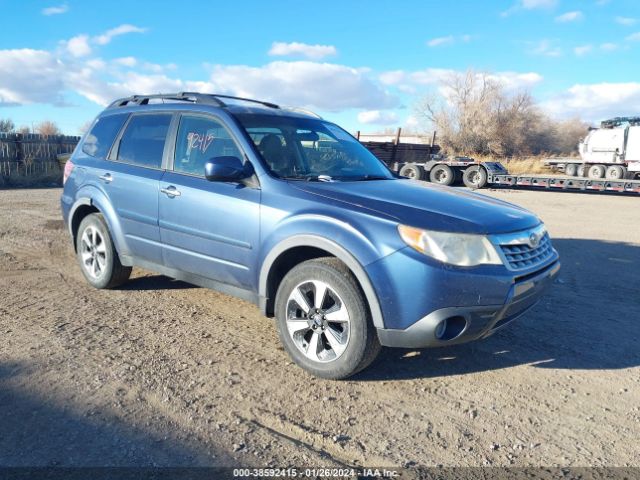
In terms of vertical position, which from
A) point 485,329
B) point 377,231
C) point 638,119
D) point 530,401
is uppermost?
point 638,119

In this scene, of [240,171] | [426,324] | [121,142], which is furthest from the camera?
[121,142]

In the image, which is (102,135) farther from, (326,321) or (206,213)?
(326,321)

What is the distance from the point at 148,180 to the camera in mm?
4594

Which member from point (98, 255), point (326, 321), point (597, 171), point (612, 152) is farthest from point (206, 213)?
point (612, 152)

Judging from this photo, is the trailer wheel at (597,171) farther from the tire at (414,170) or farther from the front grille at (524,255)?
the front grille at (524,255)

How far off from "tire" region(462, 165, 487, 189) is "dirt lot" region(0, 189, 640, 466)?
54.1 feet

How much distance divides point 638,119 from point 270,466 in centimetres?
2886

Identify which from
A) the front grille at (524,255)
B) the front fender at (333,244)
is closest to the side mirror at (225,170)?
the front fender at (333,244)

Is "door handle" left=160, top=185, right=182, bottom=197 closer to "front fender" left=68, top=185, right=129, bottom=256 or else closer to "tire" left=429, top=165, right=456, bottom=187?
"front fender" left=68, top=185, right=129, bottom=256

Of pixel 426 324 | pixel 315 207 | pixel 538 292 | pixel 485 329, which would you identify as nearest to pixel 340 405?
pixel 426 324

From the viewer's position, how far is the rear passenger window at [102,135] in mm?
5266

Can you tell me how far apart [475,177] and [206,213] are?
18977 millimetres

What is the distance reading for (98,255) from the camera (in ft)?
17.4

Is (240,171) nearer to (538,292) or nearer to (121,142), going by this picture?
(121,142)
